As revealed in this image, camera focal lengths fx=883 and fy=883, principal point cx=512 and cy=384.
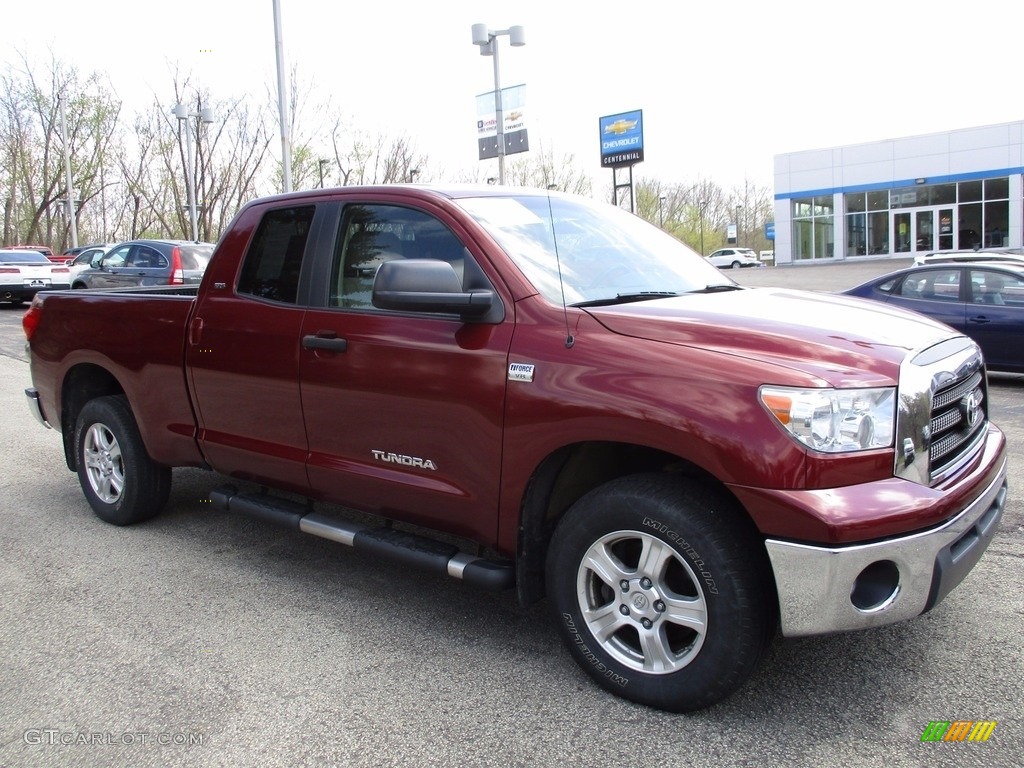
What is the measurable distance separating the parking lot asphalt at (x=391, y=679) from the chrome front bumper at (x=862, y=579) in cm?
45

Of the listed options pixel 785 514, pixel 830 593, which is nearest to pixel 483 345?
pixel 785 514

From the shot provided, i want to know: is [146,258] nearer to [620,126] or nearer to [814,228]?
[620,126]

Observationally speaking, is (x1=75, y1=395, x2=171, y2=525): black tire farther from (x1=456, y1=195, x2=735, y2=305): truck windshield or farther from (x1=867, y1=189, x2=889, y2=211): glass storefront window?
(x1=867, y1=189, x2=889, y2=211): glass storefront window

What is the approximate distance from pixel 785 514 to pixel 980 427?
4.27 ft

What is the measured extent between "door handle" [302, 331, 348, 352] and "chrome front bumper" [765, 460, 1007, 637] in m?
2.00

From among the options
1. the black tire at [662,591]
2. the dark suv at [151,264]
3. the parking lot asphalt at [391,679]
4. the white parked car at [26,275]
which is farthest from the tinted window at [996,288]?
the white parked car at [26,275]

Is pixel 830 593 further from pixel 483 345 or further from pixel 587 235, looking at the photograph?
pixel 587 235

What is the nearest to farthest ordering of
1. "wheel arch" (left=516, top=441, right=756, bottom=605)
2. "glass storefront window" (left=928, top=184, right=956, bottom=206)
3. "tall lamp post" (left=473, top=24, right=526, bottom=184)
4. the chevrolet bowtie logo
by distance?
"wheel arch" (left=516, top=441, right=756, bottom=605) → "tall lamp post" (left=473, top=24, right=526, bottom=184) → "glass storefront window" (left=928, top=184, right=956, bottom=206) → the chevrolet bowtie logo

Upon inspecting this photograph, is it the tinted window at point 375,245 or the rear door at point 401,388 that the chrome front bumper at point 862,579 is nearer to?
the rear door at point 401,388

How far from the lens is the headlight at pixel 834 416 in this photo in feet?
8.87

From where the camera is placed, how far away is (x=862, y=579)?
276 cm

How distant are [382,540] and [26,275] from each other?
79.6 ft

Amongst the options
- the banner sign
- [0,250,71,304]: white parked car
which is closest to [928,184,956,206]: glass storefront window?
the banner sign

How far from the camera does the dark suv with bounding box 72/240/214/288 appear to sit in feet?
55.1
